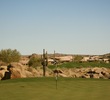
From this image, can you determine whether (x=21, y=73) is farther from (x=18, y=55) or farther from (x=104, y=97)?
(x=18, y=55)

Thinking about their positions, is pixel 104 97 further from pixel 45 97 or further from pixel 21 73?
pixel 21 73

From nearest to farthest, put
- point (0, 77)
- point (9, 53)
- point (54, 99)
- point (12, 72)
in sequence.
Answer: point (54, 99) → point (12, 72) → point (0, 77) → point (9, 53)

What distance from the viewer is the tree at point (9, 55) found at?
6303cm

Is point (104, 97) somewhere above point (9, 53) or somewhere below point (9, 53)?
below

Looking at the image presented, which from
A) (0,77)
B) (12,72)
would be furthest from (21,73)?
(0,77)

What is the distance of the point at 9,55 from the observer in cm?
6328

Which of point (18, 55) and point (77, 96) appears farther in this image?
point (18, 55)

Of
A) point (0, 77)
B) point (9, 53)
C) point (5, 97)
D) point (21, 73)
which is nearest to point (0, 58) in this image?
point (9, 53)

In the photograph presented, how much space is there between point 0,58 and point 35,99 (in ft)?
170

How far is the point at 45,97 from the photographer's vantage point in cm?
1466

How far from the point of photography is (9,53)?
2485 inches

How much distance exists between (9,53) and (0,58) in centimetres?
308

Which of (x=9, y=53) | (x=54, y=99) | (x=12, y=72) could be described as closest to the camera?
(x=54, y=99)

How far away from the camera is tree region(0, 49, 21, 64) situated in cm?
6303
